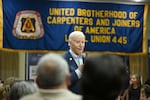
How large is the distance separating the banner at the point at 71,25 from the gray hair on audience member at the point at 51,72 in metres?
5.19

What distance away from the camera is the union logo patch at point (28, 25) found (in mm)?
7176

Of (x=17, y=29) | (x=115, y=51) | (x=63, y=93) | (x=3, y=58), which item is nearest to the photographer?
(x=63, y=93)

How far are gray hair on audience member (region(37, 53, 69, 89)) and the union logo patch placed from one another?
5.29 meters

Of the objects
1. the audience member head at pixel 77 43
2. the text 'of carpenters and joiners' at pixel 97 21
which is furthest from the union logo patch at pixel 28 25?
the audience member head at pixel 77 43

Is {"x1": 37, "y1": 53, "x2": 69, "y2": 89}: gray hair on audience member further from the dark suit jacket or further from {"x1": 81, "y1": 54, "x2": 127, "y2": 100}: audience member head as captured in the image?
the dark suit jacket

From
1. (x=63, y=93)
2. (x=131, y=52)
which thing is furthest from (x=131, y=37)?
(x=63, y=93)

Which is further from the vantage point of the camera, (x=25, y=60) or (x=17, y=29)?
(x=25, y=60)

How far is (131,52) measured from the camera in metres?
7.70

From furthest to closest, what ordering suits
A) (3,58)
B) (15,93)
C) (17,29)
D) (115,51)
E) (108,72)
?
(3,58) < (115,51) < (17,29) < (15,93) < (108,72)

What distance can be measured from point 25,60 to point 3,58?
530mm

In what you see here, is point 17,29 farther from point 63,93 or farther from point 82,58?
point 63,93

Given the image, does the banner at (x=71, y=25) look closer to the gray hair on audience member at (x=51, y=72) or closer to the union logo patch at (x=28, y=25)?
the union logo patch at (x=28, y=25)

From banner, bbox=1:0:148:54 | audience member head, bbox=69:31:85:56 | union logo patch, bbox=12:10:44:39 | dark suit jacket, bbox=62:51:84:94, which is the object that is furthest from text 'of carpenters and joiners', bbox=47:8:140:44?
dark suit jacket, bbox=62:51:84:94

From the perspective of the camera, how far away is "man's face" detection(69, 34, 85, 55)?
3776 millimetres
